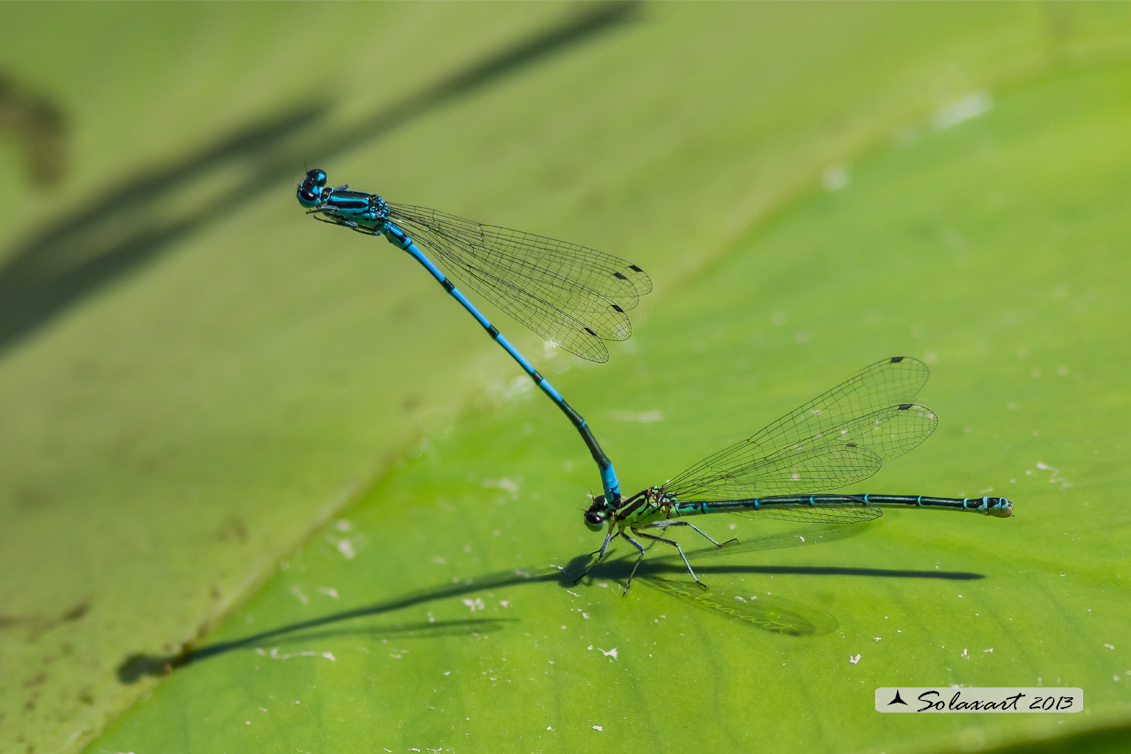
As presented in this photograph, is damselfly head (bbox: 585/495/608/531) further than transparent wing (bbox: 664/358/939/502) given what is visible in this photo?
No

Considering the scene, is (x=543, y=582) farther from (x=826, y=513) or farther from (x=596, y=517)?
(x=826, y=513)

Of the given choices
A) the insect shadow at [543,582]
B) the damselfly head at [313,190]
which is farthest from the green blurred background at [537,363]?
the damselfly head at [313,190]

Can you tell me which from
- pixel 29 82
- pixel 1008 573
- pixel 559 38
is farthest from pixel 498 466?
pixel 29 82

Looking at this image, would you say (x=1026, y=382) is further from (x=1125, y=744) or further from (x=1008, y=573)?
(x=1125, y=744)

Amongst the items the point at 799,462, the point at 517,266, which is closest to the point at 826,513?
the point at 799,462

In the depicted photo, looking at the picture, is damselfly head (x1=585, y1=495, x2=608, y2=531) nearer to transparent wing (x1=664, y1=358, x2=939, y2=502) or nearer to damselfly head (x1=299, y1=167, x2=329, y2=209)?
transparent wing (x1=664, y1=358, x2=939, y2=502)

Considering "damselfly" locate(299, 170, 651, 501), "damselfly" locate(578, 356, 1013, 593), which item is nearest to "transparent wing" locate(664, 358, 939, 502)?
"damselfly" locate(578, 356, 1013, 593)
